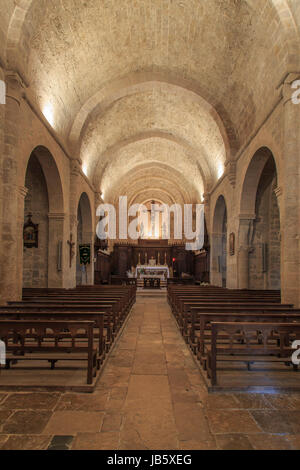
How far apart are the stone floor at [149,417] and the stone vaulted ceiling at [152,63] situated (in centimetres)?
745

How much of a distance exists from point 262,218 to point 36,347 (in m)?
11.1

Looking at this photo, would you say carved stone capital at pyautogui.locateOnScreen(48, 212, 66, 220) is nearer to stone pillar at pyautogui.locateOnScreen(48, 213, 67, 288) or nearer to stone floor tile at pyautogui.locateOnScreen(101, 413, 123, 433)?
stone pillar at pyautogui.locateOnScreen(48, 213, 67, 288)

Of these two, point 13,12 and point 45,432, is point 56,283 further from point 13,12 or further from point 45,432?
point 45,432

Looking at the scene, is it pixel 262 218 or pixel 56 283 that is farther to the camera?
pixel 262 218

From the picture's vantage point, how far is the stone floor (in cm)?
282

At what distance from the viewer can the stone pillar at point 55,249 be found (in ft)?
40.9

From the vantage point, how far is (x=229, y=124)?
1371 cm

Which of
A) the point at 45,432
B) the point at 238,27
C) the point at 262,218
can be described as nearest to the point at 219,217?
the point at 262,218

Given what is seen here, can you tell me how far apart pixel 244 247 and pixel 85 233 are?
875 centimetres

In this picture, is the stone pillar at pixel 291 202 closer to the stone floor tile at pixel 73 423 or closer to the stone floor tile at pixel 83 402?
the stone floor tile at pixel 83 402

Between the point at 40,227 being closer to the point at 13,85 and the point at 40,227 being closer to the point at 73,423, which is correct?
the point at 13,85

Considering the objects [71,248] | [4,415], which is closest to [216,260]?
[71,248]

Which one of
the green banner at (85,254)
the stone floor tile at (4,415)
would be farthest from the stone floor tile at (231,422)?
the green banner at (85,254)

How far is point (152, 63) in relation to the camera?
43.5 feet
